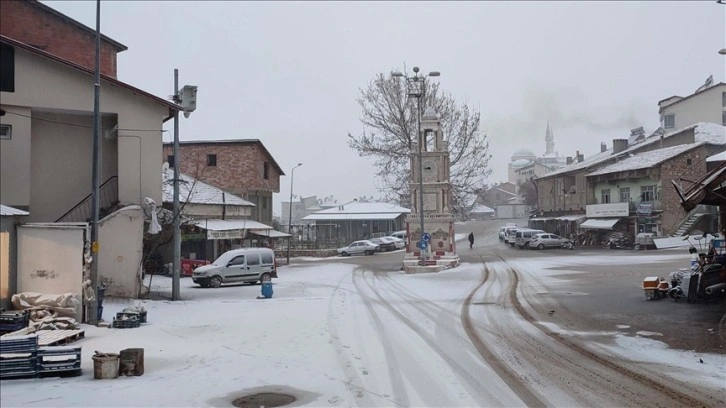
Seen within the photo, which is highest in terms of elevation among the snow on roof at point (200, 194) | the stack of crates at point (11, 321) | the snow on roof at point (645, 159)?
the snow on roof at point (645, 159)

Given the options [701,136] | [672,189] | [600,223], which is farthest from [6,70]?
[600,223]

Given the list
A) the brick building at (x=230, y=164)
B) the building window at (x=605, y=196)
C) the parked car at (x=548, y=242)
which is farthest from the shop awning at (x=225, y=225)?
the building window at (x=605, y=196)

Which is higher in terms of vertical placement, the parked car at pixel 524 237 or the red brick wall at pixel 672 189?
the red brick wall at pixel 672 189

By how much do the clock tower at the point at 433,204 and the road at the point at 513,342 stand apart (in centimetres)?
984

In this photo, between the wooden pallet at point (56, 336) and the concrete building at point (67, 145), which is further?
the wooden pallet at point (56, 336)

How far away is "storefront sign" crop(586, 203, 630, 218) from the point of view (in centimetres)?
4669

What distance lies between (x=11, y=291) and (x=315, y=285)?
1482 centimetres

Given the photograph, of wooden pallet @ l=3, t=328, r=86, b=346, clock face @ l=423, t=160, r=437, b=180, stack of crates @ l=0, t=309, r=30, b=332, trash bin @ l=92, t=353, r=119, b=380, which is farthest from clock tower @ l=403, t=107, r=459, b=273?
trash bin @ l=92, t=353, r=119, b=380

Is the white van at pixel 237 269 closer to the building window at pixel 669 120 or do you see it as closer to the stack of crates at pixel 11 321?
the stack of crates at pixel 11 321

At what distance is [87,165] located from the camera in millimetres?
9375

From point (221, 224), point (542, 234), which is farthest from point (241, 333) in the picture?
point (542, 234)

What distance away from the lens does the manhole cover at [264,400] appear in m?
7.33

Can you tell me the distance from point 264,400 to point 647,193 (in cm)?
4292

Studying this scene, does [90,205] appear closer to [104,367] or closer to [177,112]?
[104,367]
